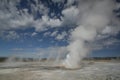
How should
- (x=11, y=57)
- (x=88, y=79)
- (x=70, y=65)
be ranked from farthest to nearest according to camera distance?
1. (x=11, y=57)
2. (x=70, y=65)
3. (x=88, y=79)

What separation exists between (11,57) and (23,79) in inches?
1841

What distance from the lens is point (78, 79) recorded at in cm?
1268

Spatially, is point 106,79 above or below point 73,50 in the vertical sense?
below

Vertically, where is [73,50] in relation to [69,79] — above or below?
above

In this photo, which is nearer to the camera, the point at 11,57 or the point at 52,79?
the point at 52,79

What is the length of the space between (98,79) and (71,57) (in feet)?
45.7

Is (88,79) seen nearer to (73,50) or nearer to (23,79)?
(23,79)

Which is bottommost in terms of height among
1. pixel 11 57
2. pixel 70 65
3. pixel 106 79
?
pixel 106 79

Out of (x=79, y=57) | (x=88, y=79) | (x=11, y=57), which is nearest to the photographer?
(x=88, y=79)

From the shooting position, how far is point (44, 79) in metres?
12.9

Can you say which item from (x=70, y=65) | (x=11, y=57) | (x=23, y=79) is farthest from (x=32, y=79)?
(x=11, y=57)

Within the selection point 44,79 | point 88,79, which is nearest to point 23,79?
point 44,79

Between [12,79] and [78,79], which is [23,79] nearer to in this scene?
[12,79]

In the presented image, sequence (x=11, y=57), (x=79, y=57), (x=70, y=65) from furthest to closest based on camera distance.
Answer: (x=11, y=57) → (x=79, y=57) → (x=70, y=65)
